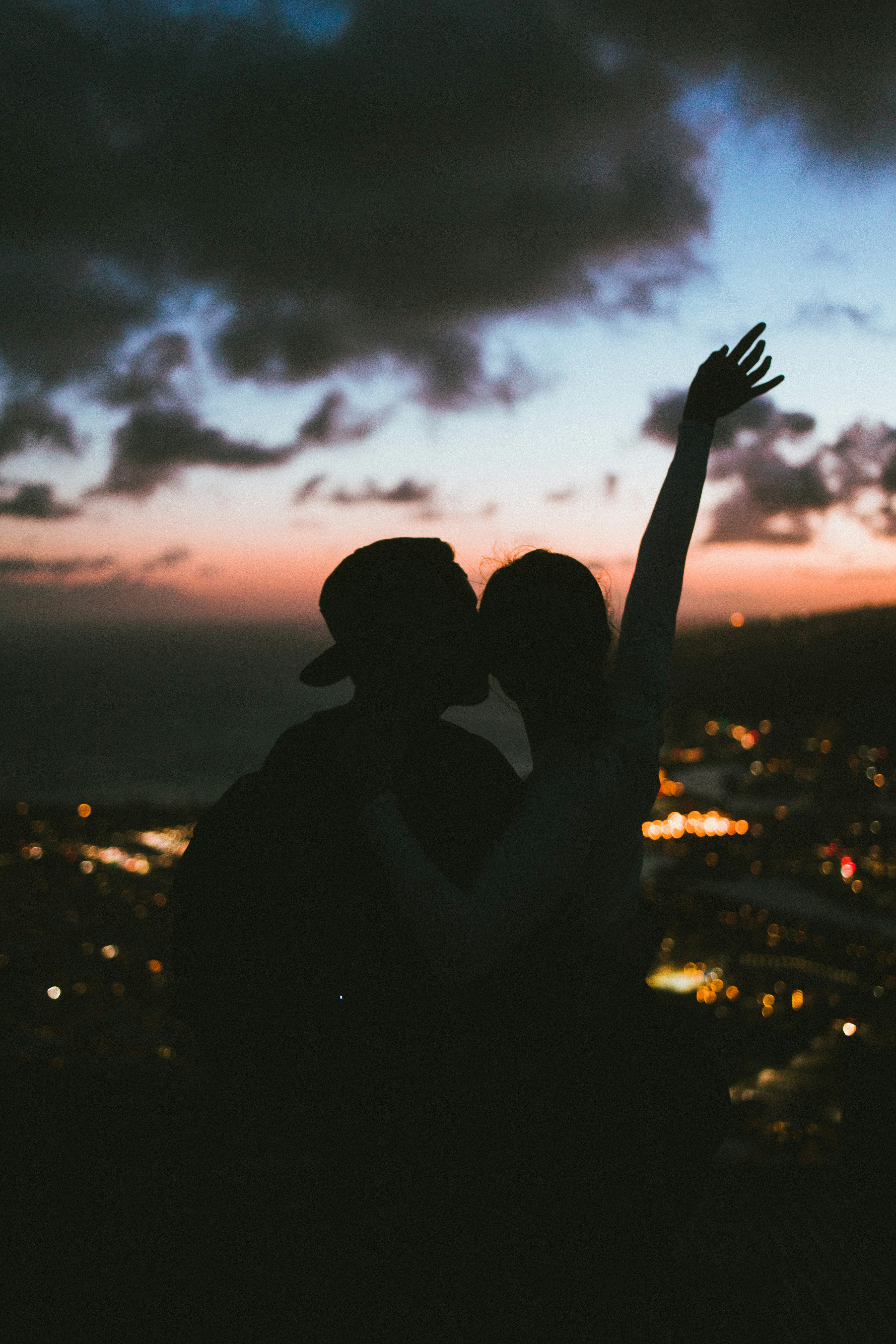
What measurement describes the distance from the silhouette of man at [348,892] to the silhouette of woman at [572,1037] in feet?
0.22

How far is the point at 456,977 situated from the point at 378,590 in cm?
57

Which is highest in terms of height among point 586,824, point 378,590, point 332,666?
point 378,590

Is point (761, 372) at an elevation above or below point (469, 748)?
above

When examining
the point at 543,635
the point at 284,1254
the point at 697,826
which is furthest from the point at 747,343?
the point at 697,826

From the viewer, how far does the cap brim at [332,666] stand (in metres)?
1.24

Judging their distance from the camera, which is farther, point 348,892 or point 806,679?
point 806,679

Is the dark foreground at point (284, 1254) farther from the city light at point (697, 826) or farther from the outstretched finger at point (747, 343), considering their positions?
the city light at point (697, 826)

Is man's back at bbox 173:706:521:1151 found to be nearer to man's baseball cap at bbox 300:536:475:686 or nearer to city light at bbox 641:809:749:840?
man's baseball cap at bbox 300:536:475:686

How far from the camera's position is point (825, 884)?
4169 centimetres

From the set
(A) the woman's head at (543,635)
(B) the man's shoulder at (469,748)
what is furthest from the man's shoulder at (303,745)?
(A) the woman's head at (543,635)

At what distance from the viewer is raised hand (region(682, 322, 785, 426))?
68.6 inches

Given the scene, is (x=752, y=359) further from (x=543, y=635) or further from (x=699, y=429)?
(x=543, y=635)

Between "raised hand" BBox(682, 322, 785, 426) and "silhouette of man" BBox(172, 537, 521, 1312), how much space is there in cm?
88

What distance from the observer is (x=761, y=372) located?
5.86 ft
